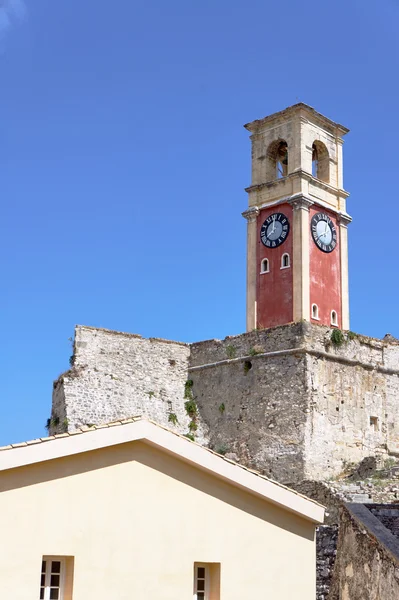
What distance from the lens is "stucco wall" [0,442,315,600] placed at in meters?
13.2

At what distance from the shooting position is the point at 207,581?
14.6m

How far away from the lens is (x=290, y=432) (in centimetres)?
3002

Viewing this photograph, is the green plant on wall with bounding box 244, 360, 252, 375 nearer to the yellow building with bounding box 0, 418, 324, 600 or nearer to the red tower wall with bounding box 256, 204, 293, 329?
the red tower wall with bounding box 256, 204, 293, 329

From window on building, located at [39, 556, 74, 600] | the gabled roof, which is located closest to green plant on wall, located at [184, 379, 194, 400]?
the gabled roof

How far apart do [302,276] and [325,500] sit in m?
11.5

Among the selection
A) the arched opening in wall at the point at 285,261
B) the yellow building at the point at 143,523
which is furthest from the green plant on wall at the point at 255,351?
the yellow building at the point at 143,523

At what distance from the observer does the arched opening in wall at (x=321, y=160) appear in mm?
39188

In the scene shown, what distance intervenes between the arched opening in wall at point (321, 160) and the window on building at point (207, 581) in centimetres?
2658

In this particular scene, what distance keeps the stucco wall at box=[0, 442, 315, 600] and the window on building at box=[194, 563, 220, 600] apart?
0.11m

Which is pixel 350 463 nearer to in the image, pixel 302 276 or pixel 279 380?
pixel 279 380

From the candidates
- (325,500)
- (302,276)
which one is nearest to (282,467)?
(325,500)

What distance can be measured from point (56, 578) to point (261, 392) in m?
18.4

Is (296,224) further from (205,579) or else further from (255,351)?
(205,579)

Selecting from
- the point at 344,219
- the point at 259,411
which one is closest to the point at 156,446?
the point at 259,411
